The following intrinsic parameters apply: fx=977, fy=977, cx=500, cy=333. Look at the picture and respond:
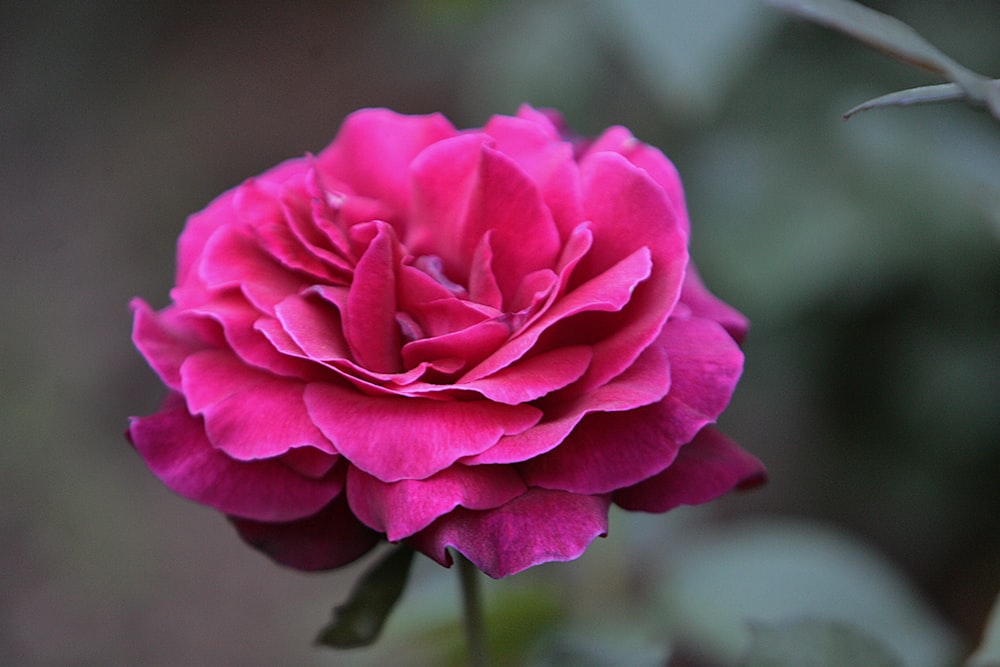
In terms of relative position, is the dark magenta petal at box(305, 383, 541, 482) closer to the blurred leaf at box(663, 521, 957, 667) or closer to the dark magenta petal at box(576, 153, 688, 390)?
the dark magenta petal at box(576, 153, 688, 390)

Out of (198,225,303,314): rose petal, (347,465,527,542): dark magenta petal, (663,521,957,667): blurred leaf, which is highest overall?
(198,225,303,314): rose petal

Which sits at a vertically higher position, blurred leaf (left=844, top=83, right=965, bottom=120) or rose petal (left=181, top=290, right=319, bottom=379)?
blurred leaf (left=844, top=83, right=965, bottom=120)

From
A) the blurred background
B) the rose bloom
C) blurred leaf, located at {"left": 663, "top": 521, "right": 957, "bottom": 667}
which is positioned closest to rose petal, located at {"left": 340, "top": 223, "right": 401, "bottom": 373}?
the rose bloom

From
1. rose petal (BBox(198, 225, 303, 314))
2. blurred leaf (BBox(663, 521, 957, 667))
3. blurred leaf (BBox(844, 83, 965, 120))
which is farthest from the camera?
blurred leaf (BBox(663, 521, 957, 667))

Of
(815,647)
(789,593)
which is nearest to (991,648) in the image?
(815,647)

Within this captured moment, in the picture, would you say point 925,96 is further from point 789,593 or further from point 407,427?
point 789,593

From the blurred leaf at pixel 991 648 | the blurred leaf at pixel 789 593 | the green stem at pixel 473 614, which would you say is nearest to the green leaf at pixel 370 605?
the green stem at pixel 473 614

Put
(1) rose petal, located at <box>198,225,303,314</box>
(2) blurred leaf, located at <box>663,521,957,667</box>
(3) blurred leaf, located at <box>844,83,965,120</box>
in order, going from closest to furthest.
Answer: (3) blurred leaf, located at <box>844,83,965,120</box>, (1) rose petal, located at <box>198,225,303,314</box>, (2) blurred leaf, located at <box>663,521,957,667</box>

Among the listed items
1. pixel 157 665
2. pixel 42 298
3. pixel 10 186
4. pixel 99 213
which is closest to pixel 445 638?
pixel 157 665
